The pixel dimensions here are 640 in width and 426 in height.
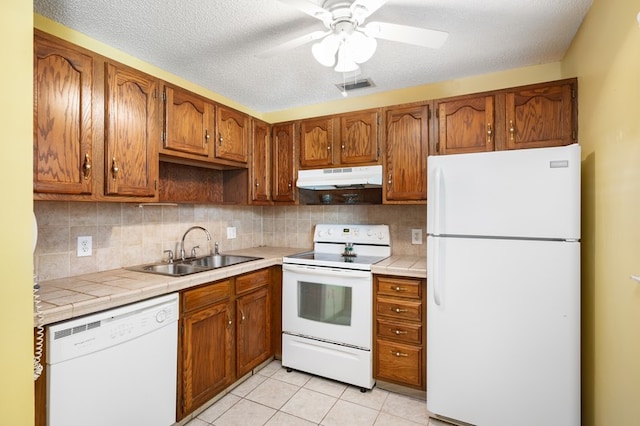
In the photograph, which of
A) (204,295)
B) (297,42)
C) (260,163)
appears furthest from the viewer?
(260,163)

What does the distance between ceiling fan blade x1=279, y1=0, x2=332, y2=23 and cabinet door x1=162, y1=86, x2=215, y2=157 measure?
1.16 metres

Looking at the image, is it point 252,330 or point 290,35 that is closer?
point 290,35

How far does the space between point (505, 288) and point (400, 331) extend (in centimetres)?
77

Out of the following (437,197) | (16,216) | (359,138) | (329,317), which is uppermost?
(359,138)

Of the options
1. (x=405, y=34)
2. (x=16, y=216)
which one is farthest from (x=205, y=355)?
(x=405, y=34)

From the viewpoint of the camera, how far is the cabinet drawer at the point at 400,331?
212 centimetres

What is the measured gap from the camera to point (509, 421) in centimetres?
172

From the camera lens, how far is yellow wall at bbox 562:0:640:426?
48.0 inches

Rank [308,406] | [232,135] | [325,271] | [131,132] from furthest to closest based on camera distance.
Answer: [232,135] < [325,271] < [308,406] < [131,132]

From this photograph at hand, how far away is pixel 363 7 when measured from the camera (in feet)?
4.40

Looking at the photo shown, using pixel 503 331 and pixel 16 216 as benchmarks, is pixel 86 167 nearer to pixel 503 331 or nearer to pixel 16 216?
pixel 16 216

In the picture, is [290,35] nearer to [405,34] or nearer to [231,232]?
[405,34]

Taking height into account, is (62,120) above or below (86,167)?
above

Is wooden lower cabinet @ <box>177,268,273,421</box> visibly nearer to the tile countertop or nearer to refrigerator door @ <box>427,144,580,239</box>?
the tile countertop
